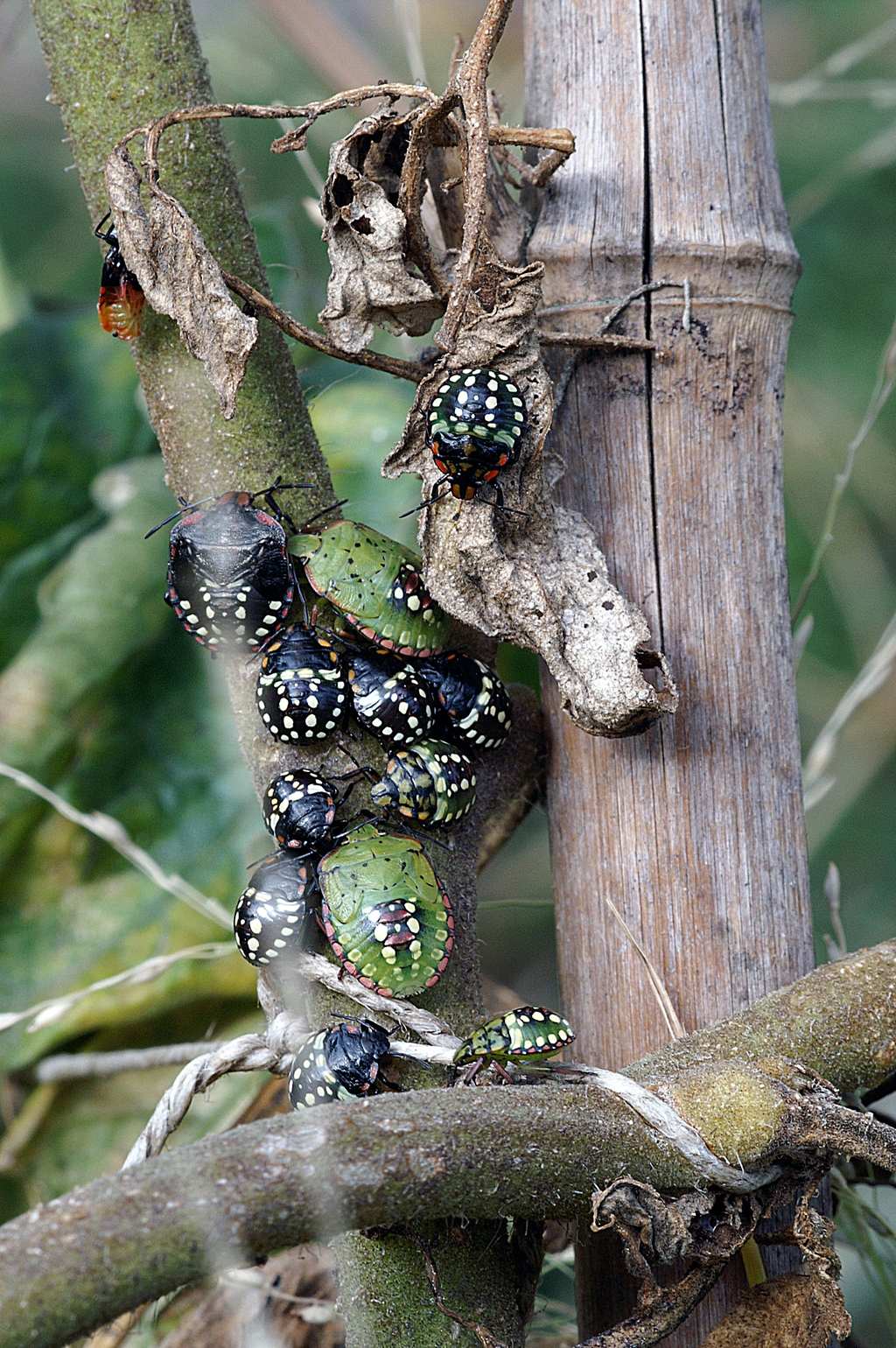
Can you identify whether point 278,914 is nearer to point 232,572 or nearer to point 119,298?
point 232,572

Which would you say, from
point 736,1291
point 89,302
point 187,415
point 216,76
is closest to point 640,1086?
point 736,1291

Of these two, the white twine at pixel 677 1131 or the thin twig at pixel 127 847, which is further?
the thin twig at pixel 127 847

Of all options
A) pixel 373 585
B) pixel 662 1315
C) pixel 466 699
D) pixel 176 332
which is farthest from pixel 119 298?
pixel 662 1315

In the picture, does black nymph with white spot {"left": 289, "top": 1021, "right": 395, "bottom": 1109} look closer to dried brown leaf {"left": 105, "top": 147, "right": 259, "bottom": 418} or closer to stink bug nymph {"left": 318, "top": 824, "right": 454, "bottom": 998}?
stink bug nymph {"left": 318, "top": 824, "right": 454, "bottom": 998}

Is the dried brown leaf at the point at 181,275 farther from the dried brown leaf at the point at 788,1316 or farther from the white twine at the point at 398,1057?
the dried brown leaf at the point at 788,1316

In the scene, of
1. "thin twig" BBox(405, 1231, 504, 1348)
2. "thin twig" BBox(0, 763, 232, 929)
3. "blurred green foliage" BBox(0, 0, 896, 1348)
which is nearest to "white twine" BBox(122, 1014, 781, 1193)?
"thin twig" BBox(405, 1231, 504, 1348)

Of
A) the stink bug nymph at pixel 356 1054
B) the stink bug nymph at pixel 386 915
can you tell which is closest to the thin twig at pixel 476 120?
the stink bug nymph at pixel 386 915

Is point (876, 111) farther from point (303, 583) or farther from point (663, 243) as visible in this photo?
point (303, 583)
